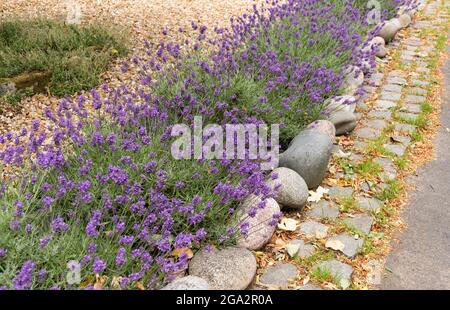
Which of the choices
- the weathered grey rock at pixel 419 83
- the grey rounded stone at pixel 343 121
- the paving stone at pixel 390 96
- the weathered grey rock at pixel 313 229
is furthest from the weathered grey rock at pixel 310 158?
the weathered grey rock at pixel 419 83

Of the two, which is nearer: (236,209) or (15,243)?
(15,243)

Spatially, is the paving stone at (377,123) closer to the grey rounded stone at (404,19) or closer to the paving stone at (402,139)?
the paving stone at (402,139)

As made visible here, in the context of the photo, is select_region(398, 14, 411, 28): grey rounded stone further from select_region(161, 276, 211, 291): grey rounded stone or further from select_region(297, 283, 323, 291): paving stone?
select_region(161, 276, 211, 291): grey rounded stone

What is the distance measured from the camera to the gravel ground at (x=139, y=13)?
239 inches

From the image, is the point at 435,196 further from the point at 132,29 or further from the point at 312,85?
the point at 132,29

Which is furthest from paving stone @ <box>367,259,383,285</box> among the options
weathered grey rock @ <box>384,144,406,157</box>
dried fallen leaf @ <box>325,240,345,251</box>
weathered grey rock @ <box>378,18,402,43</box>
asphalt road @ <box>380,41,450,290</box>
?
weathered grey rock @ <box>378,18,402,43</box>

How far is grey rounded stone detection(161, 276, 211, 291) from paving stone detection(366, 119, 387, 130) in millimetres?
2929

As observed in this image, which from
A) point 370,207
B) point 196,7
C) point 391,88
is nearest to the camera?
point 370,207

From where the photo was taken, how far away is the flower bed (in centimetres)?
241

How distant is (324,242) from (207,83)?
156cm

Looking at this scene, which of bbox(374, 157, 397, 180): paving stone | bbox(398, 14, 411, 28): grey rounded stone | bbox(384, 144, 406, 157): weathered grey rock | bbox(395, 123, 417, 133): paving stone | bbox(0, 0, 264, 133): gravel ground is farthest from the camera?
bbox(398, 14, 411, 28): grey rounded stone

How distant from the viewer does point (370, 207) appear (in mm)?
3654

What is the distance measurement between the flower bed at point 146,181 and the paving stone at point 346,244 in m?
0.46

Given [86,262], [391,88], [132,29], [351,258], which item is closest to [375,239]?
[351,258]
